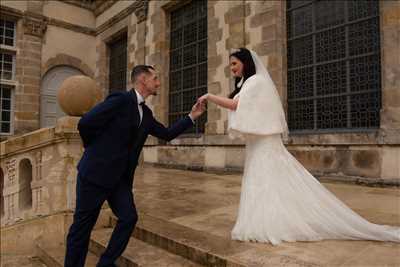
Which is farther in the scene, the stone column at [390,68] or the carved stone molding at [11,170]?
the stone column at [390,68]

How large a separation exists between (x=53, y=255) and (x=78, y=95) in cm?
158

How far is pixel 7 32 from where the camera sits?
10.9m

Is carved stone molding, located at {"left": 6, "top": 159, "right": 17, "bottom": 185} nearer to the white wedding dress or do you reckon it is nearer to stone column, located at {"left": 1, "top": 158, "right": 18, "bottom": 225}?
stone column, located at {"left": 1, "top": 158, "right": 18, "bottom": 225}

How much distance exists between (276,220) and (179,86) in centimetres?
720

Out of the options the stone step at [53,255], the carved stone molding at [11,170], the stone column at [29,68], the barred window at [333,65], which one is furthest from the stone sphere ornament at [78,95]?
the stone column at [29,68]

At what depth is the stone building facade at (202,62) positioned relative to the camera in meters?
4.86

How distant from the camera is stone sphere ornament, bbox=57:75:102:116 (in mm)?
2998

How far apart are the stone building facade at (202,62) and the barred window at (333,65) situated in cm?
Answer: 2

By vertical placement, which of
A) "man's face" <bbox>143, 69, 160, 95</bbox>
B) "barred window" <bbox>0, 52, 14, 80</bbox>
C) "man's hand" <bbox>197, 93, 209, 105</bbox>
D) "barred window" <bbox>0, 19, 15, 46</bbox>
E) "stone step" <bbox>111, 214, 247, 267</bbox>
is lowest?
"stone step" <bbox>111, 214, 247, 267</bbox>

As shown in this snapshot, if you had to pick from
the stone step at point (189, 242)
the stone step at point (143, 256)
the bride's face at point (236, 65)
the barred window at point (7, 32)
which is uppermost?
the barred window at point (7, 32)

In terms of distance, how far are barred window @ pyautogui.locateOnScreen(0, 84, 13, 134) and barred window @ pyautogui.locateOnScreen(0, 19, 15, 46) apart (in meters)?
1.63

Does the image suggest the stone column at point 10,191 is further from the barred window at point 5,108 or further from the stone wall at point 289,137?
the barred window at point 5,108

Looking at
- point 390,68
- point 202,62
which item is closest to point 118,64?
point 202,62

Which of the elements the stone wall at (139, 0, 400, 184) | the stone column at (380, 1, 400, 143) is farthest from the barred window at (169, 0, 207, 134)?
the stone column at (380, 1, 400, 143)
